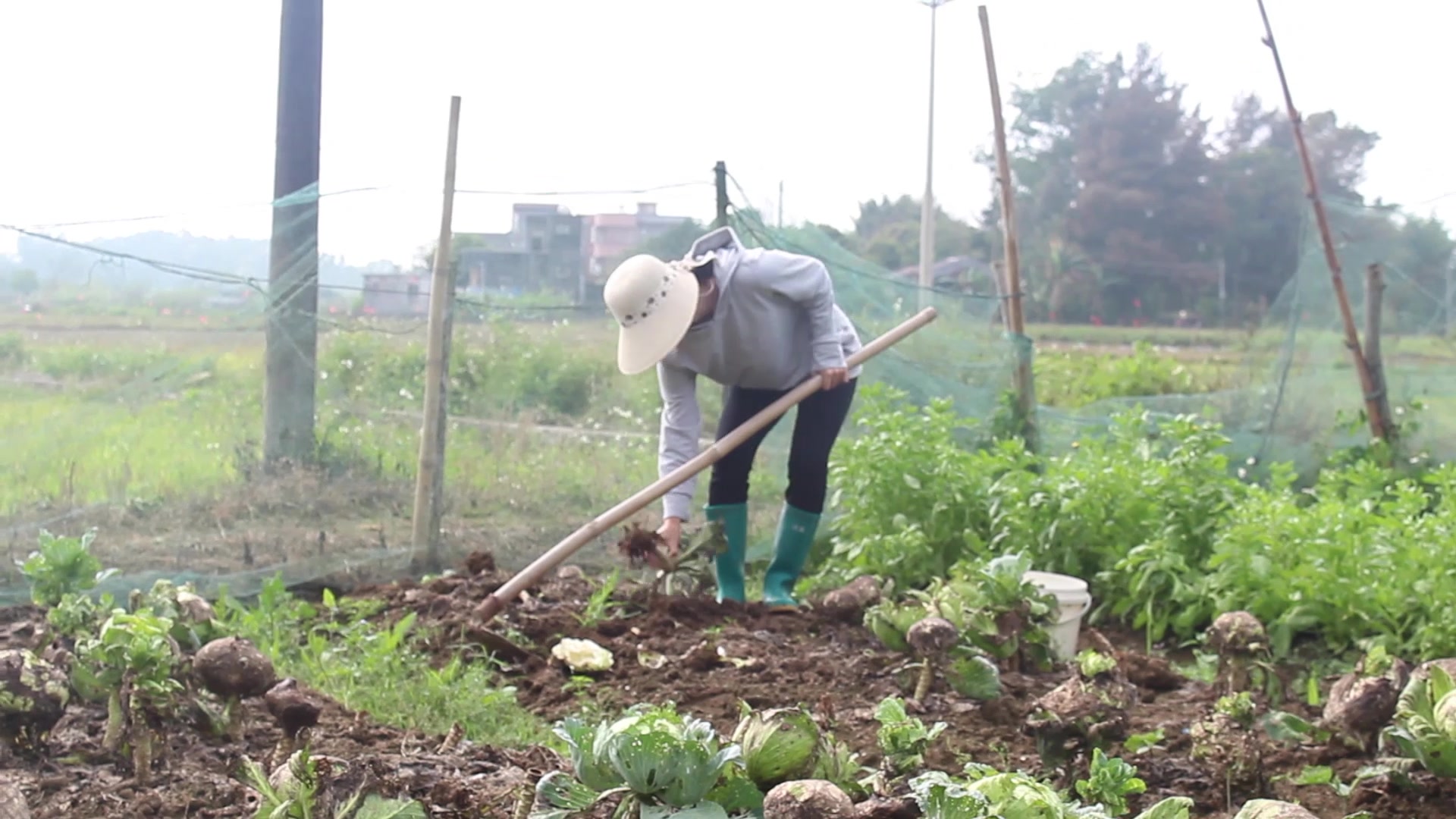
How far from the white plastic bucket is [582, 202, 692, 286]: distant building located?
87.0 inches

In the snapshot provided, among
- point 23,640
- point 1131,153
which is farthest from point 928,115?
point 23,640

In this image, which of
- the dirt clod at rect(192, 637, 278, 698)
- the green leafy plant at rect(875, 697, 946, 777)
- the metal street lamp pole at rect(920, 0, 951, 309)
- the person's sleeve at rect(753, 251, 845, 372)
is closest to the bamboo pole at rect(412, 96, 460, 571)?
the person's sleeve at rect(753, 251, 845, 372)

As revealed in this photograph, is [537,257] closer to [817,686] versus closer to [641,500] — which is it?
[641,500]

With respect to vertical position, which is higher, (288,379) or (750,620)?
(288,379)

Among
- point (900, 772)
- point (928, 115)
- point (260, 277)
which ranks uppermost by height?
point (928, 115)

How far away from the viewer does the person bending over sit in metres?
4.19

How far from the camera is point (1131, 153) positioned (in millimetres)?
22844

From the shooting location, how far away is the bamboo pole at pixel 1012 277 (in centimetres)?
627

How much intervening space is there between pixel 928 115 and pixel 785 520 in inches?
448

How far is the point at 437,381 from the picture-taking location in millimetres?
4965

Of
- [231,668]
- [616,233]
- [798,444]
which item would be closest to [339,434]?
[616,233]

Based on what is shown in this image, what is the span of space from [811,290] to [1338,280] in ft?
10.7

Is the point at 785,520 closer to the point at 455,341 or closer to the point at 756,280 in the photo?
the point at 756,280

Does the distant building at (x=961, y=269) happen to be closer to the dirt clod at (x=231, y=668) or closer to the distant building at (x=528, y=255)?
the distant building at (x=528, y=255)
